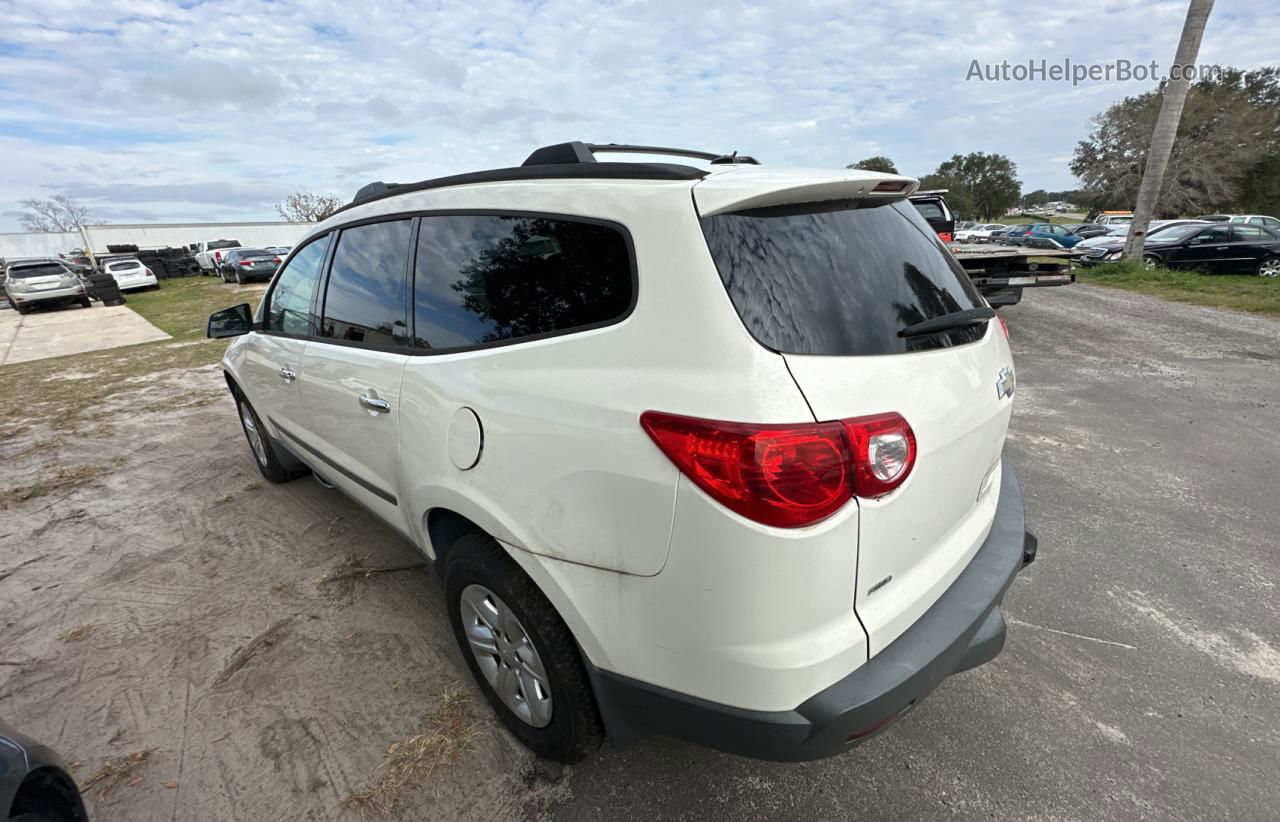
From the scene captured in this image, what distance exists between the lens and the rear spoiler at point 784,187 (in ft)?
4.84

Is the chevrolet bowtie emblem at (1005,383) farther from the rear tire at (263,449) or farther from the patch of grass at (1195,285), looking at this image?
the patch of grass at (1195,285)

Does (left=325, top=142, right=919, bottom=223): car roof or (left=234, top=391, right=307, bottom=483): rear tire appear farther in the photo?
(left=234, top=391, right=307, bottom=483): rear tire

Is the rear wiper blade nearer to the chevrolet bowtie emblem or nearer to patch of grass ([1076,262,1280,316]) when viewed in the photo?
the chevrolet bowtie emblem

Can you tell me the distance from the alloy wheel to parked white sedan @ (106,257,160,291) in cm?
2896

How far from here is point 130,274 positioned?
23312 millimetres

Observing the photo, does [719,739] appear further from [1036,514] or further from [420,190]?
[1036,514]

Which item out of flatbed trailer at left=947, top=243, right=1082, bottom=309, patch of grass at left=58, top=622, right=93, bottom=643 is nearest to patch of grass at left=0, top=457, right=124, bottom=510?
patch of grass at left=58, top=622, right=93, bottom=643

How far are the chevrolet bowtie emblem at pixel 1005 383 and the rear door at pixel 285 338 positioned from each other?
290 cm

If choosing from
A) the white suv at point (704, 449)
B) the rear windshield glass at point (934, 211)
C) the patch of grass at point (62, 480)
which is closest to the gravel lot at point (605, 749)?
the patch of grass at point (62, 480)

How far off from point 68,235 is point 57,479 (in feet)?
196

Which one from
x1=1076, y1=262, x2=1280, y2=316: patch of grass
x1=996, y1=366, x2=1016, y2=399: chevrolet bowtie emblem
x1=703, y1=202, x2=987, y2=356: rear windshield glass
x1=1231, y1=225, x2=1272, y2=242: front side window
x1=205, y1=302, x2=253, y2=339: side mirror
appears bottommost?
x1=1076, y1=262, x2=1280, y2=316: patch of grass

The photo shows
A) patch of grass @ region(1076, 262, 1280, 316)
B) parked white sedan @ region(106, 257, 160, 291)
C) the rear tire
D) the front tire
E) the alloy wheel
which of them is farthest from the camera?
parked white sedan @ region(106, 257, 160, 291)

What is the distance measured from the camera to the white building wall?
4153cm

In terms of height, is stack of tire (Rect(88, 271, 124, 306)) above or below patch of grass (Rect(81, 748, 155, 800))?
above
